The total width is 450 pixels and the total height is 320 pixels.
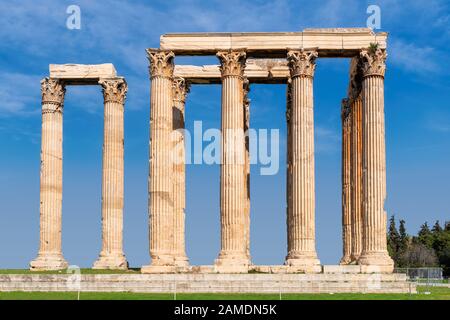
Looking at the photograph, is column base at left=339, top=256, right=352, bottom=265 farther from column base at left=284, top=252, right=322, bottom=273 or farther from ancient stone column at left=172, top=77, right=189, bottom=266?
ancient stone column at left=172, top=77, right=189, bottom=266

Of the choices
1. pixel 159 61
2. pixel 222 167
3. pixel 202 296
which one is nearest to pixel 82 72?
pixel 159 61

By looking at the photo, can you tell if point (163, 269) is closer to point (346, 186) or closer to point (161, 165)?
point (161, 165)

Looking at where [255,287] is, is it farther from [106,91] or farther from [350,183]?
[106,91]

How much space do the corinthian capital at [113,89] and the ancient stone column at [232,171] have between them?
47.1 feet

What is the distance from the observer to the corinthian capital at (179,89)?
7738 cm

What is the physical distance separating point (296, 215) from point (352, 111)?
48.0ft

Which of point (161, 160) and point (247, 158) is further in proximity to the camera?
point (247, 158)

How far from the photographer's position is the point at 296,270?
6378 centimetres

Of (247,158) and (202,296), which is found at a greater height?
(247,158)

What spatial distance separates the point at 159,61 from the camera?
68750mm

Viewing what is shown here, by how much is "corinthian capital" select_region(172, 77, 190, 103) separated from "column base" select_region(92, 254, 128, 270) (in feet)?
51.2

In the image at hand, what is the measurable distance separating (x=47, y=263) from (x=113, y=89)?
57.0 ft

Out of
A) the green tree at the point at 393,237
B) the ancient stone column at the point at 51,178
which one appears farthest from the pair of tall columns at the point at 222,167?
the green tree at the point at 393,237
